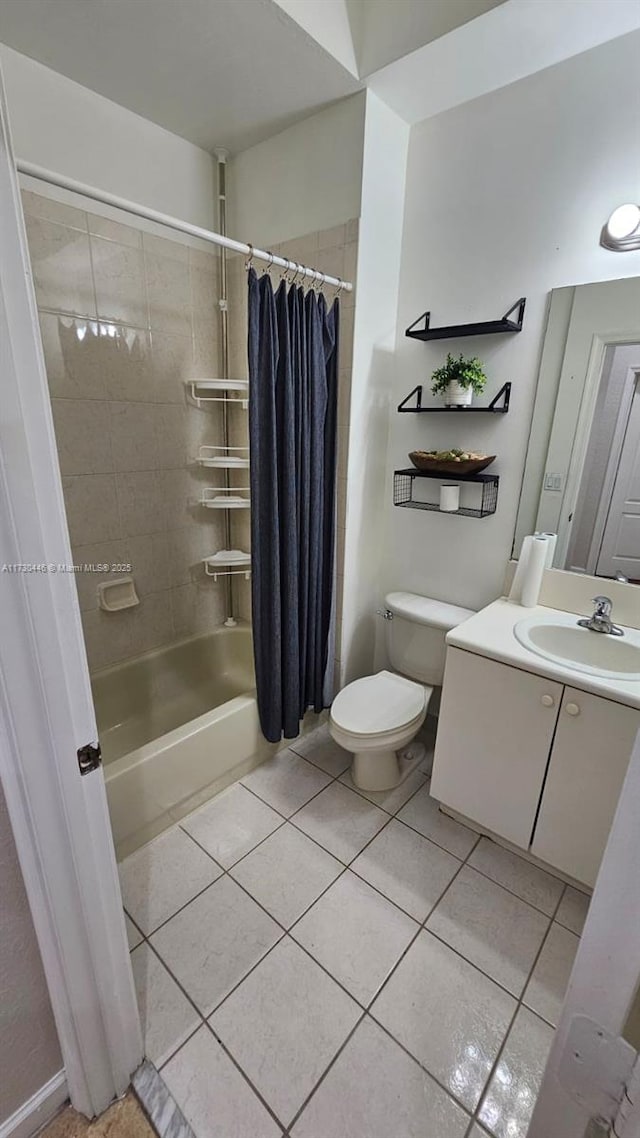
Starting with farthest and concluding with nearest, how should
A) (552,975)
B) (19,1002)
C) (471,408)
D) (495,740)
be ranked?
1. (471,408)
2. (495,740)
3. (552,975)
4. (19,1002)

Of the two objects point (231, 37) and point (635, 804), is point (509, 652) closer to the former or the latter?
point (635, 804)

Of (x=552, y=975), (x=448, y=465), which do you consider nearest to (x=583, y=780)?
(x=552, y=975)

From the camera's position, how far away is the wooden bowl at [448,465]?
1778 mm

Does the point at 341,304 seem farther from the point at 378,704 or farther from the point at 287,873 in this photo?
the point at 287,873

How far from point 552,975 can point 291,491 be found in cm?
162

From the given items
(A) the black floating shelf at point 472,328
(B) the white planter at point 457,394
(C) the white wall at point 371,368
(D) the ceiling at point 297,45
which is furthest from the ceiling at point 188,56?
(B) the white planter at point 457,394

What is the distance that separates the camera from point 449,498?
187cm

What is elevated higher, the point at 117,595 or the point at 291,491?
the point at 291,491

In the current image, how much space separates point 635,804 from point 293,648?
1.48m

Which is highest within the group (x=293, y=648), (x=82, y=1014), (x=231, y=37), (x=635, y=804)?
(x=231, y=37)

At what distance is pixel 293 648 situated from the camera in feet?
6.14

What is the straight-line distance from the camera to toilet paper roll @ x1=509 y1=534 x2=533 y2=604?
1.74 meters

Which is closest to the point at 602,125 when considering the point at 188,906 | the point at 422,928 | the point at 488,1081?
the point at 422,928

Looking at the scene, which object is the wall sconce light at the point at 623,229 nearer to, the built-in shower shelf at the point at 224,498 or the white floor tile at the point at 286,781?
the built-in shower shelf at the point at 224,498
